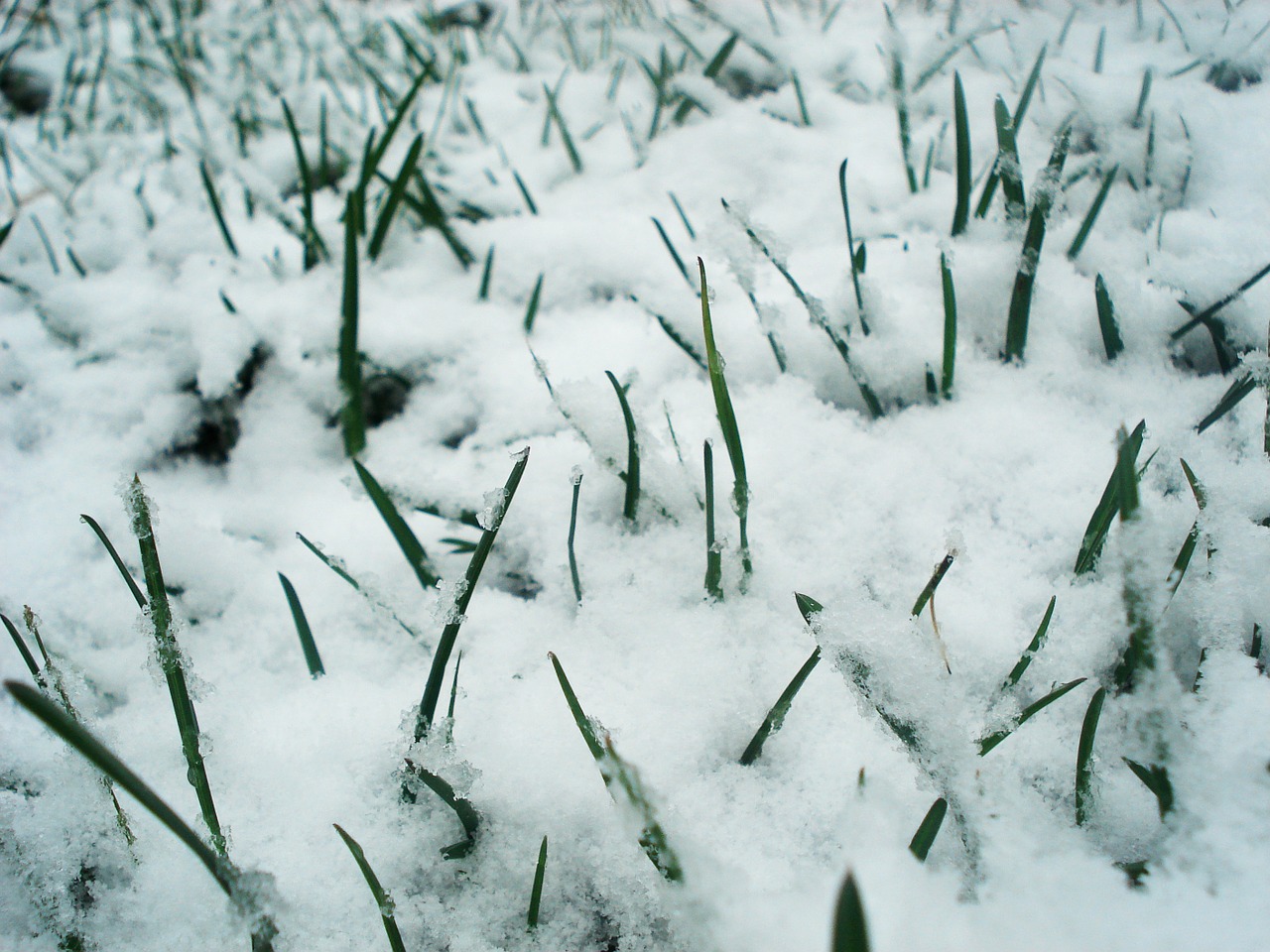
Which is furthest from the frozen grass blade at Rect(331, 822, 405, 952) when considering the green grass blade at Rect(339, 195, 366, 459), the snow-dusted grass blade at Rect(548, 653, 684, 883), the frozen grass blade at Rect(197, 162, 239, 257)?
the frozen grass blade at Rect(197, 162, 239, 257)

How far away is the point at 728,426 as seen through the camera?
53cm

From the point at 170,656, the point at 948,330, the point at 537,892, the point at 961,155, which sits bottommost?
the point at 537,892

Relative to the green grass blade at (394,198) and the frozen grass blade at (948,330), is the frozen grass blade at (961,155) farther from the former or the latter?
the green grass blade at (394,198)

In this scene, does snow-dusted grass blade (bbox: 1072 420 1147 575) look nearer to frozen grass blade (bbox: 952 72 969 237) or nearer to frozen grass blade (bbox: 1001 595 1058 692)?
frozen grass blade (bbox: 1001 595 1058 692)

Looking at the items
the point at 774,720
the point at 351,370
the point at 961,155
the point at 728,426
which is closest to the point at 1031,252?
the point at 961,155

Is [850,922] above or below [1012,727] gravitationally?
above

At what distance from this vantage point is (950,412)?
67cm

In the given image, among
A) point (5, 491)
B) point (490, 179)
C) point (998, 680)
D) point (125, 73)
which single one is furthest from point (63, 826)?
point (125, 73)

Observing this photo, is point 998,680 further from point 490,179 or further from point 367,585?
point 490,179

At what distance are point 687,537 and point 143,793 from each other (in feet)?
1.38

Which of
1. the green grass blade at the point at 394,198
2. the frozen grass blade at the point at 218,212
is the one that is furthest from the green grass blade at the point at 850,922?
the frozen grass blade at the point at 218,212

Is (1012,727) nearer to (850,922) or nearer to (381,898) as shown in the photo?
(850,922)

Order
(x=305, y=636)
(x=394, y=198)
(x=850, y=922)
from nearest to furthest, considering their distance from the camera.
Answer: (x=850, y=922) → (x=305, y=636) → (x=394, y=198)

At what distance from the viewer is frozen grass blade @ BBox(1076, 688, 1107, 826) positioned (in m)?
0.40
